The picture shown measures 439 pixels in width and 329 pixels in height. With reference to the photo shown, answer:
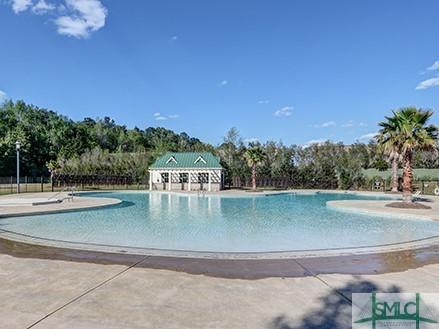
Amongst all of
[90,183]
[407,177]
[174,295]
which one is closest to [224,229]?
[174,295]

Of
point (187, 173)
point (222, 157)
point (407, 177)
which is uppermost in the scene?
point (222, 157)

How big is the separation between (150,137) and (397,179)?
192 feet

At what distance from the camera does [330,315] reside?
13.1ft

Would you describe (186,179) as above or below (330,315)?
above

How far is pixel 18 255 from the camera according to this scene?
6902 mm

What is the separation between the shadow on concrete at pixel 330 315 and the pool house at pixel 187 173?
26.9 meters

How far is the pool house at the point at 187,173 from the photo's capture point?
32250 mm

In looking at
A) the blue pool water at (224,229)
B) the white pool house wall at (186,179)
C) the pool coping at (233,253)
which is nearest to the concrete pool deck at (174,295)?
the pool coping at (233,253)

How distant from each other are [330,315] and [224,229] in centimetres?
781

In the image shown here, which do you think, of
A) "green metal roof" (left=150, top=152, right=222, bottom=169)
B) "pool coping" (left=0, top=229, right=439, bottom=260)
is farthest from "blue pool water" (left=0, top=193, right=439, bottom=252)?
"green metal roof" (left=150, top=152, right=222, bottom=169)

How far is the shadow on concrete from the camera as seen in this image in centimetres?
374

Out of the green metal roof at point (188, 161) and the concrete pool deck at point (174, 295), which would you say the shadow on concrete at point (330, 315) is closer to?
the concrete pool deck at point (174, 295)

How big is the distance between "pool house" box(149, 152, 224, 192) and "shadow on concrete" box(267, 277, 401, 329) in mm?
26897

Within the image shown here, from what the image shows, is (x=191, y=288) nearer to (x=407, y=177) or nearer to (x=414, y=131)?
(x=414, y=131)
